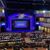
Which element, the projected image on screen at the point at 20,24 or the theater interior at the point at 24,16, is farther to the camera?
the projected image on screen at the point at 20,24

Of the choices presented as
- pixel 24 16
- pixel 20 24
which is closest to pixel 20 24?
pixel 20 24

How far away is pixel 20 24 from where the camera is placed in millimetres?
12805

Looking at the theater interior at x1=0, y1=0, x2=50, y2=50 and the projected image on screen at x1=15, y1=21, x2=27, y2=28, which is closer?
the theater interior at x1=0, y1=0, x2=50, y2=50

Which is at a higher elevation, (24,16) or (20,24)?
(24,16)

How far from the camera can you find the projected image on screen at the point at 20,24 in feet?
41.3

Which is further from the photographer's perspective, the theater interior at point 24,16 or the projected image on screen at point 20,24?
the projected image on screen at point 20,24

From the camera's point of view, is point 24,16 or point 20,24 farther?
point 20,24

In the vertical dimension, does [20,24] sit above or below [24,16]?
below

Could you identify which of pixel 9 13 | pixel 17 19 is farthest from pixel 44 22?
pixel 9 13

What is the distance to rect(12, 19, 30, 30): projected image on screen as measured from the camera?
1258cm

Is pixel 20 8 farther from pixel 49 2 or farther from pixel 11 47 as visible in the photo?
pixel 11 47

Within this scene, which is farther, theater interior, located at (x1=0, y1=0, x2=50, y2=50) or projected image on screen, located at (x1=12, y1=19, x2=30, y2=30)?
projected image on screen, located at (x1=12, y1=19, x2=30, y2=30)

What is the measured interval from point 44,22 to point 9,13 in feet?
12.0

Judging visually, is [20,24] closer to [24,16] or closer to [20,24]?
[20,24]
